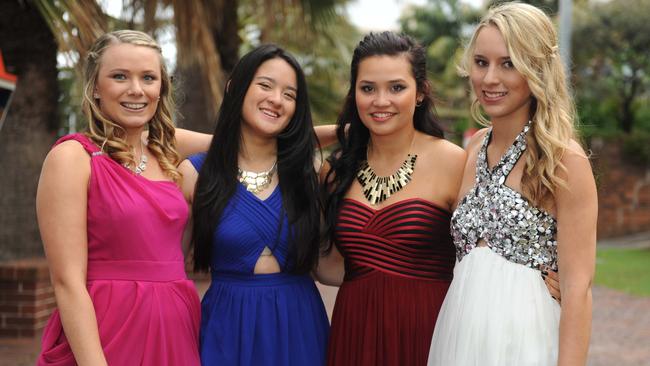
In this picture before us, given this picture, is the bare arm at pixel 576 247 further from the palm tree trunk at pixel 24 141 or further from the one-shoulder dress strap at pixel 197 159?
the palm tree trunk at pixel 24 141

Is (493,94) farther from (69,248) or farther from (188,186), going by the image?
(69,248)

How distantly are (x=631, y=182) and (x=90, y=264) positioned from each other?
20190 mm

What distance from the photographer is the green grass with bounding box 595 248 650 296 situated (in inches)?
506

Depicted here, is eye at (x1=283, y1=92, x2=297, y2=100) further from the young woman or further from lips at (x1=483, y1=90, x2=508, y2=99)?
lips at (x1=483, y1=90, x2=508, y2=99)

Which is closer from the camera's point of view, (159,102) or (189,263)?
(159,102)

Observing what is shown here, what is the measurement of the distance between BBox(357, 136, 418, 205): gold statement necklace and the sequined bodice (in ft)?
1.63

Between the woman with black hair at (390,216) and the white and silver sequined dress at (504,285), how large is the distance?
399 millimetres

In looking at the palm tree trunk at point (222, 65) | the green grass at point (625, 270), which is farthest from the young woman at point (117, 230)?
the green grass at point (625, 270)

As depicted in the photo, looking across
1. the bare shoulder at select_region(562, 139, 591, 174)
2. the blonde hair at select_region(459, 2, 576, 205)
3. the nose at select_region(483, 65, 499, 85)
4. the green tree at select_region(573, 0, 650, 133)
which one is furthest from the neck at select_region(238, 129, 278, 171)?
the green tree at select_region(573, 0, 650, 133)

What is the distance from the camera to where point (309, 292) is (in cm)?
358

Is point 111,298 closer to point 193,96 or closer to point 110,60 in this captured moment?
point 110,60

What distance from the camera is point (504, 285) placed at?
2918 mm

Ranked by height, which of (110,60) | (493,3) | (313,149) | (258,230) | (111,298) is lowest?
(111,298)

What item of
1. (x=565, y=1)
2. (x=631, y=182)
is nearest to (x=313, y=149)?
(x=565, y=1)
